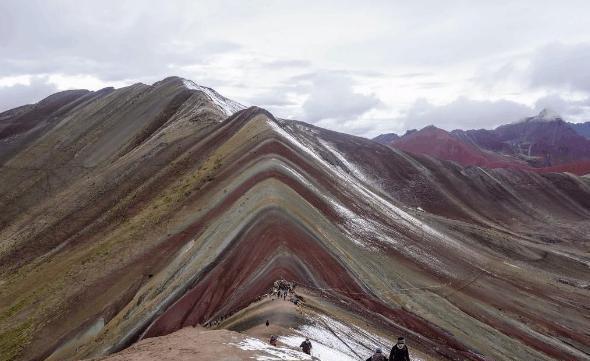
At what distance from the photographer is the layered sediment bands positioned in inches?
1260

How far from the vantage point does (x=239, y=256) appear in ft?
109

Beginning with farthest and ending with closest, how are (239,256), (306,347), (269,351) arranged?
(239,256)
(306,347)
(269,351)

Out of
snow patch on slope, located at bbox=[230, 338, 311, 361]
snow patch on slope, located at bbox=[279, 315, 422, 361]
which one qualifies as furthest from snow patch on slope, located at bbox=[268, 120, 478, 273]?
snow patch on slope, located at bbox=[230, 338, 311, 361]

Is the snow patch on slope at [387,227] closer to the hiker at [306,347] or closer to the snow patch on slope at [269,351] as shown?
the hiker at [306,347]

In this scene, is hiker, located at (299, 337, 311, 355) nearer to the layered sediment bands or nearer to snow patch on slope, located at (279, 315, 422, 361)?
snow patch on slope, located at (279, 315, 422, 361)

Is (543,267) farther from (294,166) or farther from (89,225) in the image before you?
(89,225)

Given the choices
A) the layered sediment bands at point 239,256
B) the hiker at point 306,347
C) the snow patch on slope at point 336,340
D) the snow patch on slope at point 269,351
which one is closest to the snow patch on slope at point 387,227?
the layered sediment bands at point 239,256

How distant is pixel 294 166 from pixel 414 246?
14195 mm

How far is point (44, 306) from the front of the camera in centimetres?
3800

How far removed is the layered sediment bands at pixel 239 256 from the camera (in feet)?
105

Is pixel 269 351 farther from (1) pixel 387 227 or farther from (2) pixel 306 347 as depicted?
(1) pixel 387 227

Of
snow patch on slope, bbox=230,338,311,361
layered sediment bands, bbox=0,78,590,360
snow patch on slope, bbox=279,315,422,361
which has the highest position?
layered sediment bands, bbox=0,78,590,360

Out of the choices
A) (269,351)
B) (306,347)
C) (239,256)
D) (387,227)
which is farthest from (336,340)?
(387,227)

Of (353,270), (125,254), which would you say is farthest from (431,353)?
(125,254)
